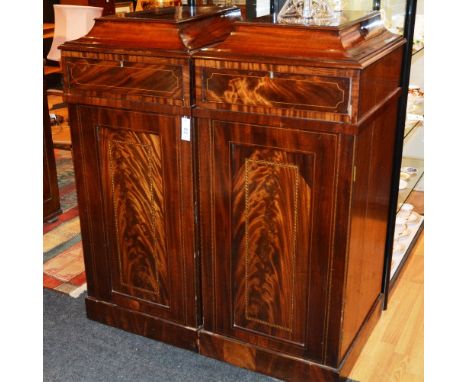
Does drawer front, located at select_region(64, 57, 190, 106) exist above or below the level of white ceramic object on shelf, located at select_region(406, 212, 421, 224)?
above

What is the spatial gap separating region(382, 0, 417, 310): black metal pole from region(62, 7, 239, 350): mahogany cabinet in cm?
67

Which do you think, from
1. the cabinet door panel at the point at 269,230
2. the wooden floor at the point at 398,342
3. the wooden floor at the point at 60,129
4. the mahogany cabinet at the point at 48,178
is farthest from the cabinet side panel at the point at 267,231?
the wooden floor at the point at 60,129

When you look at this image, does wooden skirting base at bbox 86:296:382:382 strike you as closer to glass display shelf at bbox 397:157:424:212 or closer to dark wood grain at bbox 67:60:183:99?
glass display shelf at bbox 397:157:424:212

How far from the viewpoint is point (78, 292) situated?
8.72 ft

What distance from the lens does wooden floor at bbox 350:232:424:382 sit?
211cm

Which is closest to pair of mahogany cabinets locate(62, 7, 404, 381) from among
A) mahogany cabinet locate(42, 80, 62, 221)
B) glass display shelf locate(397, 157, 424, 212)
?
glass display shelf locate(397, 157, 424, 212)

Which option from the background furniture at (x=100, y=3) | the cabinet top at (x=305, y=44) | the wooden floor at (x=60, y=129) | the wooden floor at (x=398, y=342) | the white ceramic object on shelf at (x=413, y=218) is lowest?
the wooden floor at (x=60, y=129)

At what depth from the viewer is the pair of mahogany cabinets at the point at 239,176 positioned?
5.63ft

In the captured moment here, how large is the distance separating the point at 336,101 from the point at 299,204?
0.36 m

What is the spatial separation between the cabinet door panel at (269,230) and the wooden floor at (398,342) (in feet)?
0.99

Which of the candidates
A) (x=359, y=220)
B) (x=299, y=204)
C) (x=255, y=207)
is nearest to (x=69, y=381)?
(x=255, y=207)

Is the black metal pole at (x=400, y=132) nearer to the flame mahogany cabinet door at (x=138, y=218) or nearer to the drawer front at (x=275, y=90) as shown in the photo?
the drawer front at (x=275, y=90)

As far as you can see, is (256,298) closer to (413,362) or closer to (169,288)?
(169,288)

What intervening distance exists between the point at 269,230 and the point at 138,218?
0.54 metres
